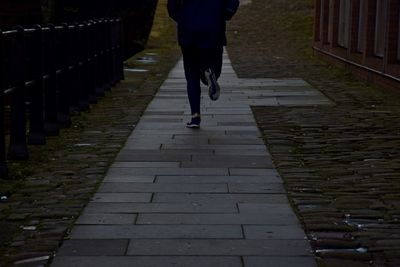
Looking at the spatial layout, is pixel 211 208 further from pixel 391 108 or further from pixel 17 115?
pixel 391 108

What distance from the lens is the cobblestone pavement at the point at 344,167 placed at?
5199 mm

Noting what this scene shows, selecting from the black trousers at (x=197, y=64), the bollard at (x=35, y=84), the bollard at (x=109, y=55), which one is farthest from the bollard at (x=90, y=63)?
the bollard at (x=35, y=84)

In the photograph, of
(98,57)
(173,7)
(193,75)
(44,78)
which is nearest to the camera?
(44,78)

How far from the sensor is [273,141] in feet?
30.7

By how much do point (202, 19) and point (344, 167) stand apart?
2.95 meters

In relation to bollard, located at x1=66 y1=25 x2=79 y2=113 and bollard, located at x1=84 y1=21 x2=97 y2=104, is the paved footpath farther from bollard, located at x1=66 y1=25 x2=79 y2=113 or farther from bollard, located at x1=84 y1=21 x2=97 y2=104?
bollard, located at x1=84 y1=21 x2=97 y2=104

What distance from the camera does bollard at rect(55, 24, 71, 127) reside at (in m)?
10.2

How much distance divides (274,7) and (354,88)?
27560 millimetres

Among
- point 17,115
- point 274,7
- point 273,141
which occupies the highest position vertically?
point 17,115

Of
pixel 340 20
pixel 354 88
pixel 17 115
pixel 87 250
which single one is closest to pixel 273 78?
pixel 354 88

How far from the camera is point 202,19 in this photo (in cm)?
1002

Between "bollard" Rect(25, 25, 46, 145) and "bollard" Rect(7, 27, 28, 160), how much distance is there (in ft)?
1.32

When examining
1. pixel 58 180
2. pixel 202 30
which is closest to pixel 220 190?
pixel 58 180

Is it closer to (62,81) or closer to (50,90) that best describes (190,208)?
(50,90)
